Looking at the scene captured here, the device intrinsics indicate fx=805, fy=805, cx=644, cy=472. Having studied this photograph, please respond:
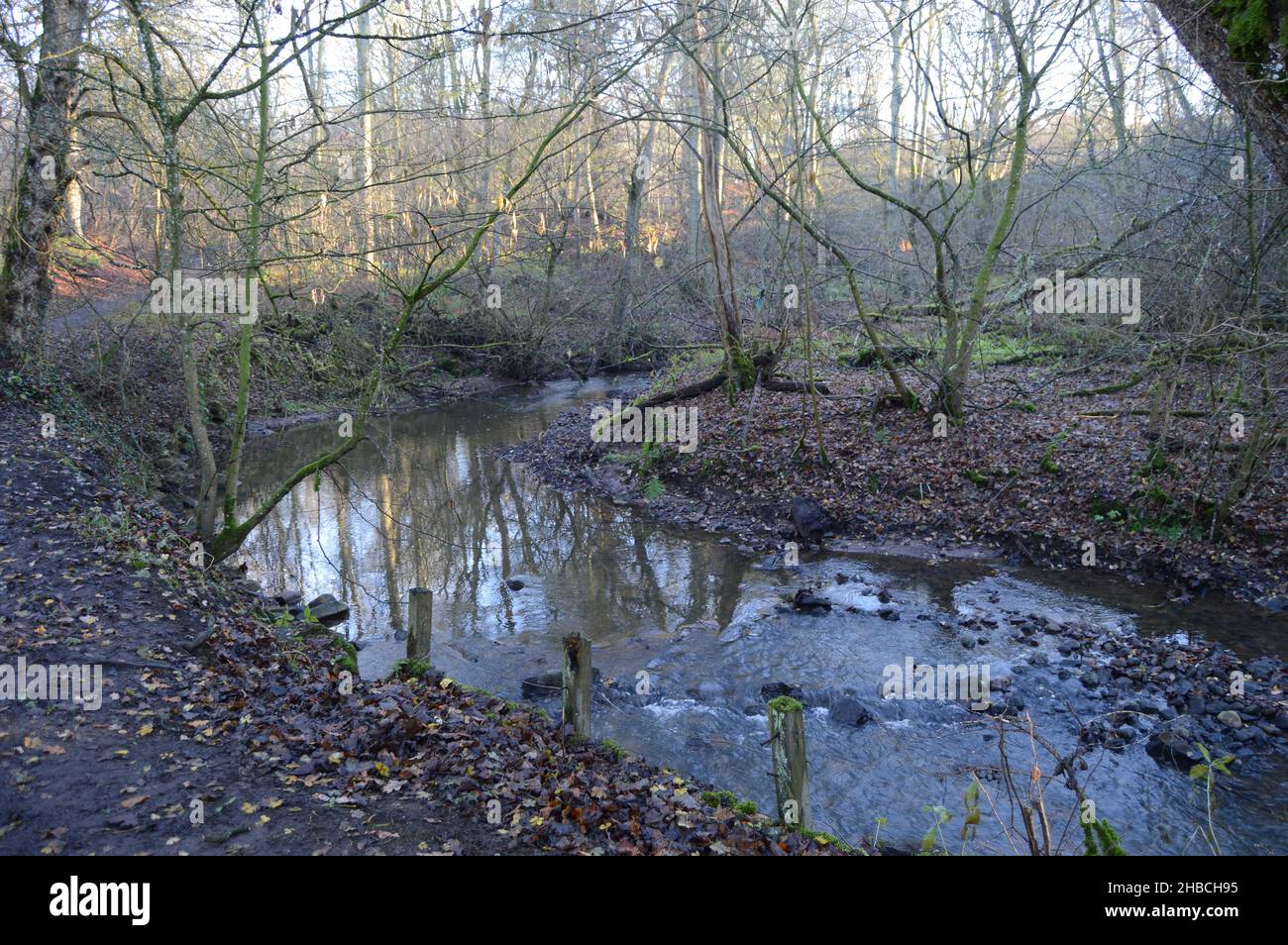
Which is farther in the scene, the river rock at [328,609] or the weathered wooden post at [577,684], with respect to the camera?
the river rock at [328,609]

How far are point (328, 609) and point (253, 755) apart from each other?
213 inches

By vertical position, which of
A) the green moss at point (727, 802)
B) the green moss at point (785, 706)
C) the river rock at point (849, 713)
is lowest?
the river rock at point (849, 713)

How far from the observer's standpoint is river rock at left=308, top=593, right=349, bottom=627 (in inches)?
392

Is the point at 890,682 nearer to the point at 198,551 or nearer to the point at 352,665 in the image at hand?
the point at 352,665

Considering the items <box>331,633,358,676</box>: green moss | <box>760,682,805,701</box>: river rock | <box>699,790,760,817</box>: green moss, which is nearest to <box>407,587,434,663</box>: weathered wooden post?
<box>331,633,358,676</box>: green moss

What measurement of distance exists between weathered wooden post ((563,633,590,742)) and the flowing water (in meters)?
0.85

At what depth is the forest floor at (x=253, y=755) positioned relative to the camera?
4.21 metres

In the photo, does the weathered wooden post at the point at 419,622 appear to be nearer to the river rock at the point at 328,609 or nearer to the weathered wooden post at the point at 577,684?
the weathered wooden post at the point at 577,684

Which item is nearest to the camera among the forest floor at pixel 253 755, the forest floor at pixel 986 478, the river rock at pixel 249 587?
the forest floor at pixel 253 755

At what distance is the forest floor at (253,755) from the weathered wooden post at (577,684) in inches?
5.6

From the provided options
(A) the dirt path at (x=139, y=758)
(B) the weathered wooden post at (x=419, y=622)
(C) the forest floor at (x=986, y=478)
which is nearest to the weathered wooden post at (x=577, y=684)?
(A) the dirt path at (x=139, y=758)

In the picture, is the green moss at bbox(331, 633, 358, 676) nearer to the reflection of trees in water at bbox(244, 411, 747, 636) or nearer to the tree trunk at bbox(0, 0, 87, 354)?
the reflection of trees in water at bbox(244, 411, 747, 636)

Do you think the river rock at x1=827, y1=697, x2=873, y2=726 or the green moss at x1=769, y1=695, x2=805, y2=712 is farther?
the river rock at x1=827, y1=697, x2=873, y2=726
